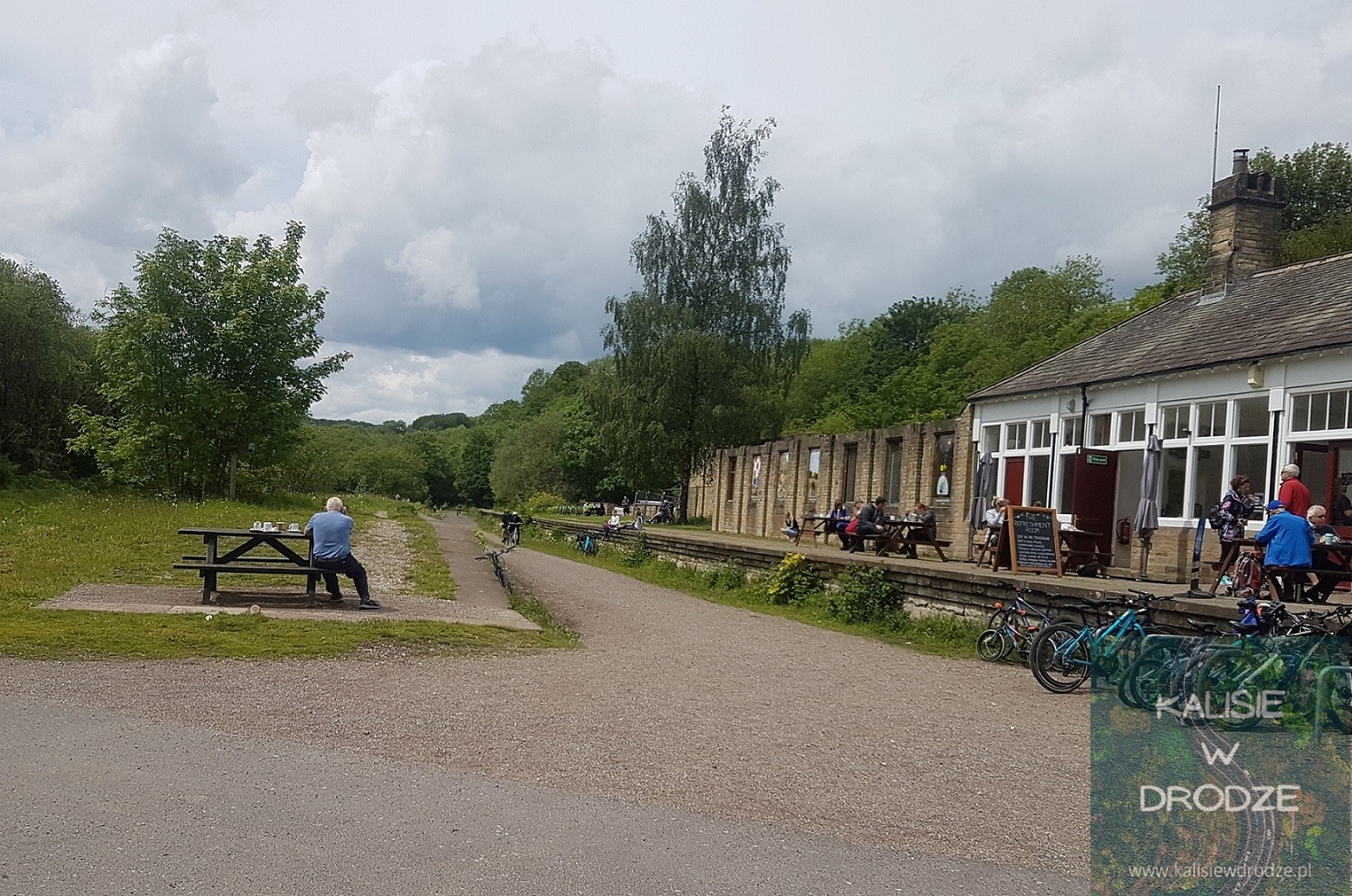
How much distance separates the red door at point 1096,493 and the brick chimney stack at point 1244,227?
16.1 ft

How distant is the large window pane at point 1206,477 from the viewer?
15820mm

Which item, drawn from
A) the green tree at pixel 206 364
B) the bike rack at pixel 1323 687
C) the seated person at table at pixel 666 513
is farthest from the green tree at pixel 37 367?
the bike rack at pixel 1323 687

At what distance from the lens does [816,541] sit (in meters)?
29.3

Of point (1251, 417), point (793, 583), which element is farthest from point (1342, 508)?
point (793, 583)

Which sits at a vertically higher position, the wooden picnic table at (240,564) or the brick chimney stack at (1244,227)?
the brick chimney stack at (1244,227)

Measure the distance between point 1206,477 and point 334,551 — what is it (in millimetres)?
12148

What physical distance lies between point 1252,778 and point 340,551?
1025 cm

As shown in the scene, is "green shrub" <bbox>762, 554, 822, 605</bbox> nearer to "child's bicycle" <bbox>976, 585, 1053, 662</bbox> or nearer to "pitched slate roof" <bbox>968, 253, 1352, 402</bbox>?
"pitched slate roof" <bbox>968, 253, 1352, 402</bbox>

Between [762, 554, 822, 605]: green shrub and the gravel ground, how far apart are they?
24.0ft

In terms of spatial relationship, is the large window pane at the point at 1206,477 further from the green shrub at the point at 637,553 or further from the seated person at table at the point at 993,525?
the green shrub at the point at 637,553

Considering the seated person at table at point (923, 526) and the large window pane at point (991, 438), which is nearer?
the seated person at table at point (923, 526)

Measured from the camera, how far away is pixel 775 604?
20031mm

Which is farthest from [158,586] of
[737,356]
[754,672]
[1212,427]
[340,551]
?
[737,356]

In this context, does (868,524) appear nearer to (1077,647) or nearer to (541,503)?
(1077,647)
